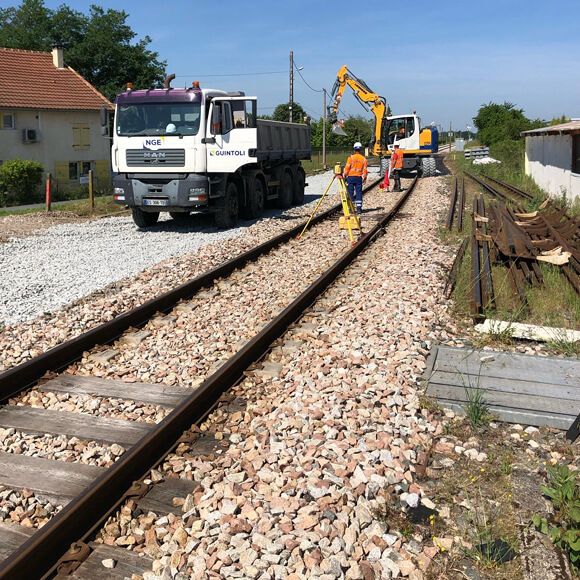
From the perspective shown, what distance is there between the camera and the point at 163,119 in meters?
14.1

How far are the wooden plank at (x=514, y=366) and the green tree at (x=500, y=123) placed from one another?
47225 millimetres

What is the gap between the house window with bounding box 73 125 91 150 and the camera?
33062 mm

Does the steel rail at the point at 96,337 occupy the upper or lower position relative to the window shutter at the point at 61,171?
lower

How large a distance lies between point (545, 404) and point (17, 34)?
5903cm

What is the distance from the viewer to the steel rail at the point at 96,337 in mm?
5512

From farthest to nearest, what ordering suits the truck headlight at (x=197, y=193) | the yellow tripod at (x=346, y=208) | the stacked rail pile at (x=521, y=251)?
1. the truck headlight at (x=197, y=193)
2. the yellow tripod at (x=346, y=208)
3. the stacked rail pile at (x=521, y=251)

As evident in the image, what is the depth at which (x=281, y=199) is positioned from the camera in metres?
19.3

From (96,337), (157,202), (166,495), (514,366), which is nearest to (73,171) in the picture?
(157,202)

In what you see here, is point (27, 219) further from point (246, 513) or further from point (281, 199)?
point (246, 513)

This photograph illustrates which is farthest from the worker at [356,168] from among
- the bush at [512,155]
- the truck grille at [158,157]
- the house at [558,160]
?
the bush at [512,155]

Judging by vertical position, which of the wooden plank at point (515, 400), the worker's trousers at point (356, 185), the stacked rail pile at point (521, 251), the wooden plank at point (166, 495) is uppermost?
the worker's trousers at point (356, 185)

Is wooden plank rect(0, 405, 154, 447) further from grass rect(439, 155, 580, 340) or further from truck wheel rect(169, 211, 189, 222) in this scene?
truck wheel rect(169, 211, 189, 222)

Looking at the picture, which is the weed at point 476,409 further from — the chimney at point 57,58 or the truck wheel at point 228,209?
the chimney at point 57,58

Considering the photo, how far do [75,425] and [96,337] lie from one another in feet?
6.68
